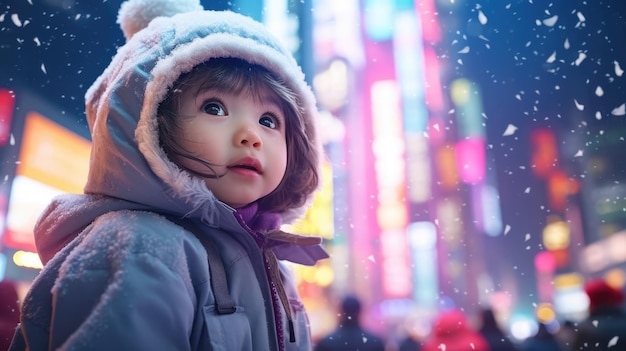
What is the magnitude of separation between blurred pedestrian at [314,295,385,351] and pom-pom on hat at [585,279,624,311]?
0.90 m

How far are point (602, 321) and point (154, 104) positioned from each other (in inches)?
75.2

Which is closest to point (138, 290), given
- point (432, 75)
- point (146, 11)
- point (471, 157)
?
point (146, 11)

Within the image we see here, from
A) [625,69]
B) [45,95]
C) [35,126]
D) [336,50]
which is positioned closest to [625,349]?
[625,69]

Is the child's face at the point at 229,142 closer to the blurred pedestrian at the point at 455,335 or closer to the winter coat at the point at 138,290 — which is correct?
the winter coat at the point at 138,290

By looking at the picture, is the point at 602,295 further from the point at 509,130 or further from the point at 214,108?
the point at 214,108

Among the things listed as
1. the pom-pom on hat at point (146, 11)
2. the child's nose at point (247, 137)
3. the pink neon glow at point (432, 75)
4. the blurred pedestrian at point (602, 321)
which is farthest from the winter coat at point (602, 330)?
the pink neon glow at point (432, 75)

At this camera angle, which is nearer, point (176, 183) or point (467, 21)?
point (176, 183)

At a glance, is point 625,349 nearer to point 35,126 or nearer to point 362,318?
point 362,318

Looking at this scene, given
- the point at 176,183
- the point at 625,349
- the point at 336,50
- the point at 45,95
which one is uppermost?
the point at 336,50

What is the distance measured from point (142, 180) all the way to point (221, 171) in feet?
0.44

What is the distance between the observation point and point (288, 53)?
986mm

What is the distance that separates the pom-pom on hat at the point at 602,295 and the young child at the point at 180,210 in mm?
1480

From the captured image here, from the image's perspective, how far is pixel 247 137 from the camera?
32.0 inches

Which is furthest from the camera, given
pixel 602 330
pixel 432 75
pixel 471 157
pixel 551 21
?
pixel 432 75
